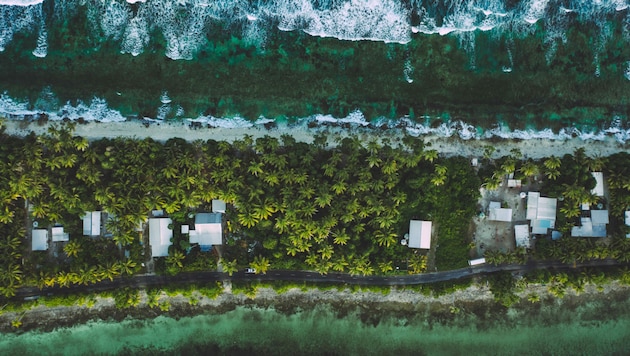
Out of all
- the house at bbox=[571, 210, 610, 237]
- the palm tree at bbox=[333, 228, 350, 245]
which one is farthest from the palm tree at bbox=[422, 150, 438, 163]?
the house at bbox=[571, 210, 610, 237]

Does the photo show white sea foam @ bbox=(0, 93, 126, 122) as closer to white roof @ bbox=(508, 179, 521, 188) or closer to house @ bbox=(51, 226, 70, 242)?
house @ bbox=(51, 226, 70, 242)

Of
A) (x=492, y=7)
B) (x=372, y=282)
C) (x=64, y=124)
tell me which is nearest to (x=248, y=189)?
(x=372, y=282)

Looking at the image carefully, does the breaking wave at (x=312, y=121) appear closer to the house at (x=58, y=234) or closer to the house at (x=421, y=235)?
the house at (x=421, y=235)

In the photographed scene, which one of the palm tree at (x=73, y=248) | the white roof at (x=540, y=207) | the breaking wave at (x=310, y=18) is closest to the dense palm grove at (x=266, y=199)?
the palm tree at (x=73, y=248)

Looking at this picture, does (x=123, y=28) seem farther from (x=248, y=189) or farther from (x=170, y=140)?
(x=248, y=189)

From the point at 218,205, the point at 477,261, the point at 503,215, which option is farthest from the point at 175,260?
the point at 503,215
